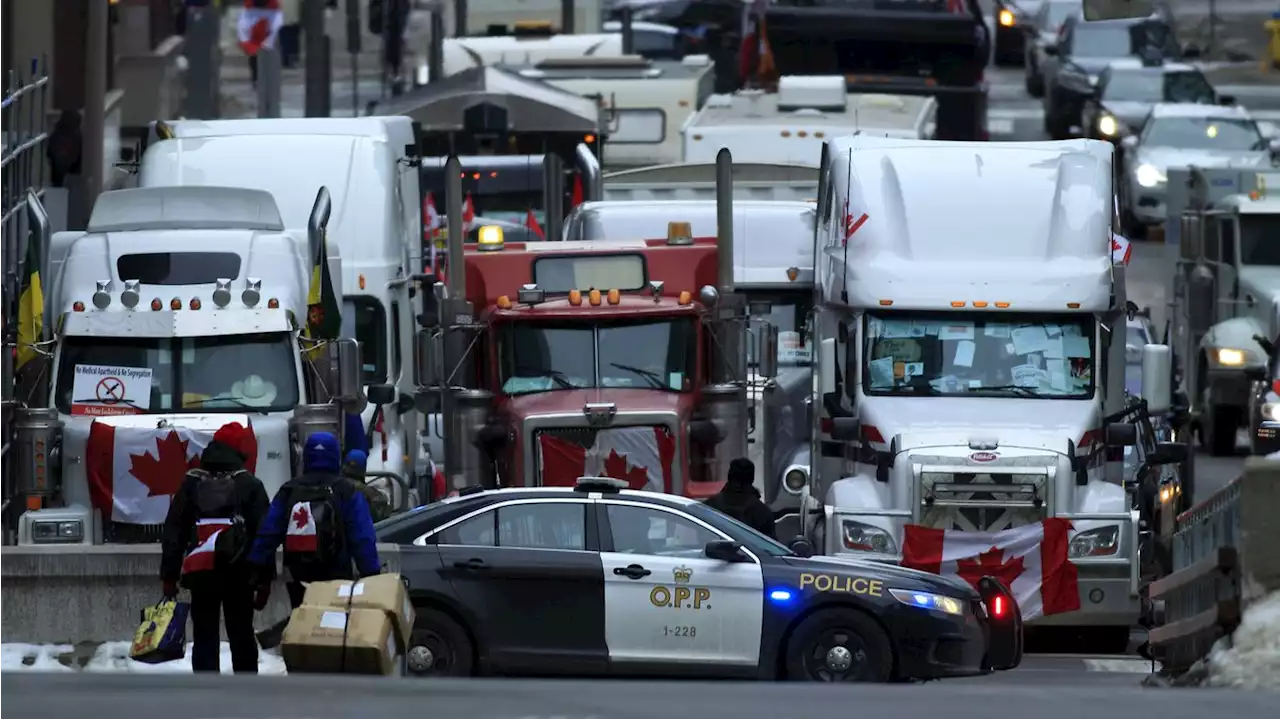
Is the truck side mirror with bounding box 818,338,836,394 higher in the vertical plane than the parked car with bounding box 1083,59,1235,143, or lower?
higher

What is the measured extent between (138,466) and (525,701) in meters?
8.77

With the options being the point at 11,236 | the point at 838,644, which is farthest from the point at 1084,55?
the point at 838,644

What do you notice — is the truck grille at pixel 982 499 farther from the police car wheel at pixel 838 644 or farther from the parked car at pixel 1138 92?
the parked car at pixel 1138 92

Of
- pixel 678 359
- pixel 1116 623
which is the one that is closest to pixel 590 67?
pixel 678 359

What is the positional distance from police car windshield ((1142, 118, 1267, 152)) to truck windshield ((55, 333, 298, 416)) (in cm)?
2305

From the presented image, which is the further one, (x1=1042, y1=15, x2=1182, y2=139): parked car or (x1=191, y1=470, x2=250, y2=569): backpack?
(x1=1042, y1=15, x2=1182, y2=139): parked car

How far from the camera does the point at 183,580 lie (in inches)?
563

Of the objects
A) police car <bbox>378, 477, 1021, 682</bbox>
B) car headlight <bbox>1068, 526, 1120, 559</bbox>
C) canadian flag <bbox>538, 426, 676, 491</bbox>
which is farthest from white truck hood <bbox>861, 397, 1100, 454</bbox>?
police car <bbox>378, 477, 1021, 682</bbox>

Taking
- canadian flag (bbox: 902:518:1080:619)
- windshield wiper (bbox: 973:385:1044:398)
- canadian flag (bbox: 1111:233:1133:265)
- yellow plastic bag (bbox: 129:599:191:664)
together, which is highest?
canadian flag (bbox: 1111:233:1133:265)

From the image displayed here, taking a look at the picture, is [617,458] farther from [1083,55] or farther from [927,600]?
[1083,55]

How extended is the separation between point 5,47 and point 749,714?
28825mm

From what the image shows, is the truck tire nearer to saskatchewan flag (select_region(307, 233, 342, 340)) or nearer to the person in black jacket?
the person in black jacket

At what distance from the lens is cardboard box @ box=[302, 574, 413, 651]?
13.1 metres

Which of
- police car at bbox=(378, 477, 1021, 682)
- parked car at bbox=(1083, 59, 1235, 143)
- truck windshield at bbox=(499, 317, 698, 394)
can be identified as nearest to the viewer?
police car at bbox=(378, 477, 1021, 682)
